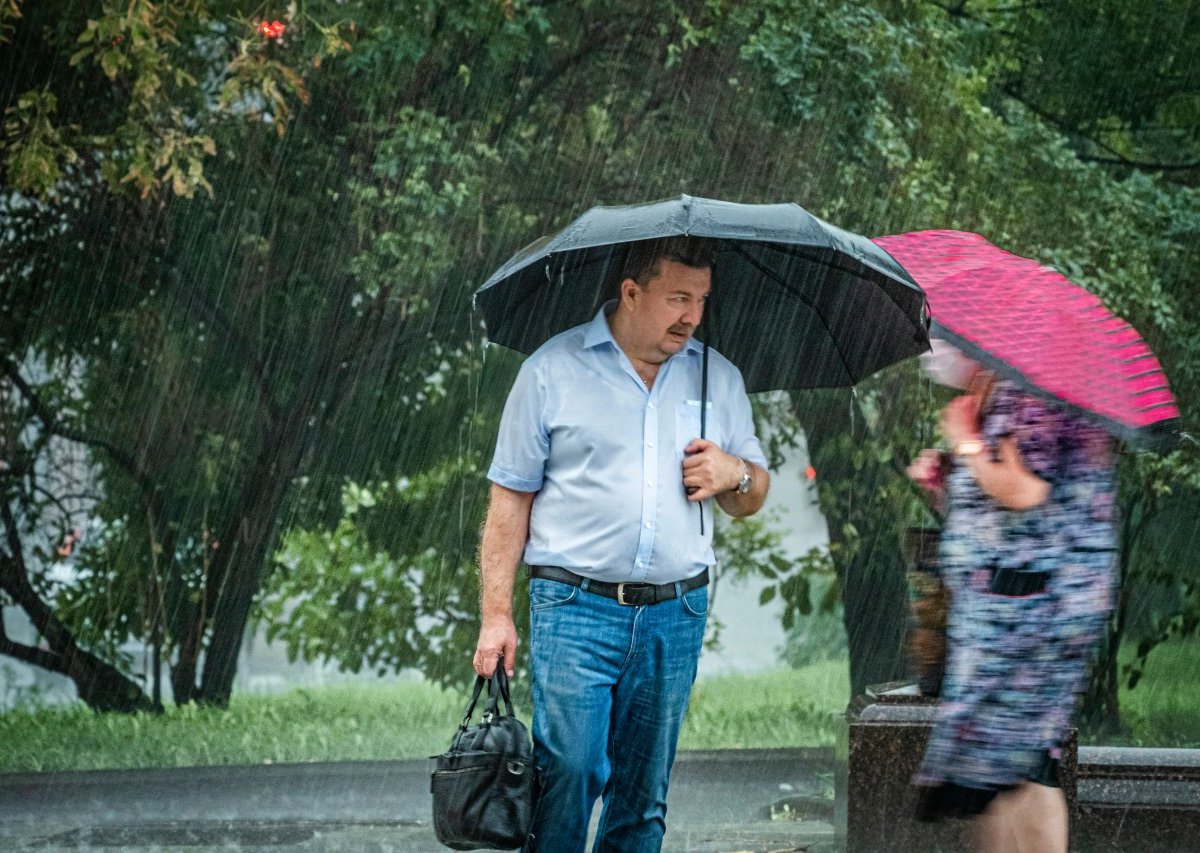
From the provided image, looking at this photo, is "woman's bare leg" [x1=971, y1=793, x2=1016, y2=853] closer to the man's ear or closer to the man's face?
the man's face

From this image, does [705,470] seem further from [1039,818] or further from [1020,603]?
[1039,818]

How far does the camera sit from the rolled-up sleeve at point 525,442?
375 centimetres

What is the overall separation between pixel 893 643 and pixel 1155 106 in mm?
4526

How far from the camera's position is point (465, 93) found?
35.6 ft

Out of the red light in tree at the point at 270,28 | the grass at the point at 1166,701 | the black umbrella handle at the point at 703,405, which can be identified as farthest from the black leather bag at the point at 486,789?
the grass at the point at 1166,701

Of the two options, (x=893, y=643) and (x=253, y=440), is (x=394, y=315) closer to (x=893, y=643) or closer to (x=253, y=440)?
(x=253, y=440)

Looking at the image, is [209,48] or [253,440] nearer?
[209,48]

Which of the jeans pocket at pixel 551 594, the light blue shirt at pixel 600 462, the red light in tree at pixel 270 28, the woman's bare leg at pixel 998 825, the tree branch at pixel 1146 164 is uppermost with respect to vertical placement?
the tree branch at pixel 1146 164

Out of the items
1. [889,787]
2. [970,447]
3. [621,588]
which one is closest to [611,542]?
[621,588]

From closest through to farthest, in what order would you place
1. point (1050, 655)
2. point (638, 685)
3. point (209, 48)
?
1. point (1050, 655)
2. point (638, 685)
3. point (209, 48)

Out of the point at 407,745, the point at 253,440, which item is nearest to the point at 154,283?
the point at 253,440

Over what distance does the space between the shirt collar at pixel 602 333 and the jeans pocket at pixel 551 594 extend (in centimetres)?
61

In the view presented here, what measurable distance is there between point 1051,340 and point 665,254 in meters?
0.96

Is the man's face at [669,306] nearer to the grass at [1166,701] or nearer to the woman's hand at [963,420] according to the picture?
the woman's hand at [963,420]
